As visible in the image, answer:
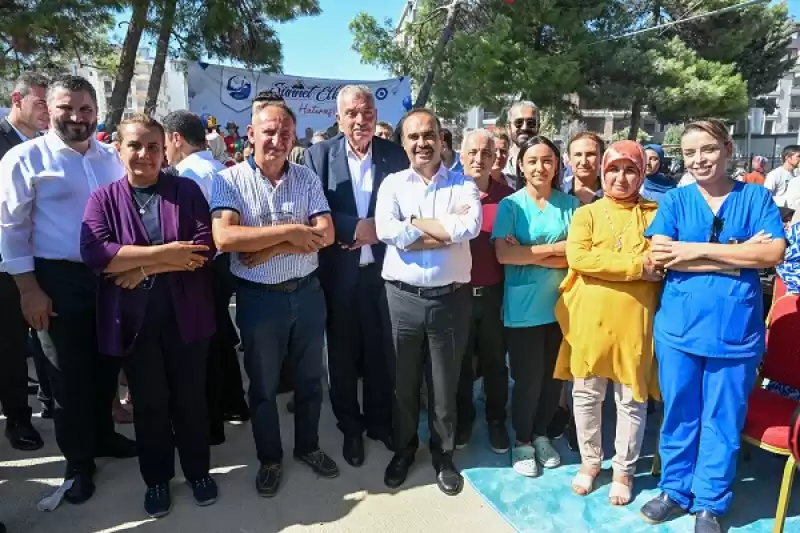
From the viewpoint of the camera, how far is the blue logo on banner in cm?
1088

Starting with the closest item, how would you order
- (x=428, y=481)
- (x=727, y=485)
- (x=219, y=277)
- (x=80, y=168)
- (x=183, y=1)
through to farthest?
(x=727, y=485), (x=80, y=168), (x=428, y=481), (x=219, y=277), (x=183, y=1)

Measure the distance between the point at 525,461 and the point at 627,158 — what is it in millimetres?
1771

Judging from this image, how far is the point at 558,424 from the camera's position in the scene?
3512mm

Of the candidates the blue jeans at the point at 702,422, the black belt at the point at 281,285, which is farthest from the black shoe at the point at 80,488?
the blue jeans at the point at 702,422

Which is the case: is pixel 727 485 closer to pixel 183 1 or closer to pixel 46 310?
pixel 46 310

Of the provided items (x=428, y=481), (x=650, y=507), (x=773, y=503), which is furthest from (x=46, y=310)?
(x=773, y=503)

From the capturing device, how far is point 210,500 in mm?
2836

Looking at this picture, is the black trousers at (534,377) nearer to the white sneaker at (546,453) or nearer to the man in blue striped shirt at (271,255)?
the white sneaker at (546,453)

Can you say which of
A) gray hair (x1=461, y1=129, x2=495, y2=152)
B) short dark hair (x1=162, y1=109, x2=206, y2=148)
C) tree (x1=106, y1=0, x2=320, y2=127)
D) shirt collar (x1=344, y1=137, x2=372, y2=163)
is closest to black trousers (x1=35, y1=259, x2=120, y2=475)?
short dark hair (x1=162, y1=109, x2=206, y2=148)

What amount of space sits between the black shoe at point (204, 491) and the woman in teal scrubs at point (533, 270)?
169cm

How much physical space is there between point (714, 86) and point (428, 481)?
756 inches

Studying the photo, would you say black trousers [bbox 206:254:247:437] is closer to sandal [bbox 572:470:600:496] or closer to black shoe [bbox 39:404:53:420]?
black shoe [bbox 39:404:53:420]

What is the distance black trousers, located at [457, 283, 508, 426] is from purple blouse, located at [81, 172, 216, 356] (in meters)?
1.48

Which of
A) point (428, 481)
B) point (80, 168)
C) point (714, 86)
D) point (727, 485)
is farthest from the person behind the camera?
point (714, 86)
